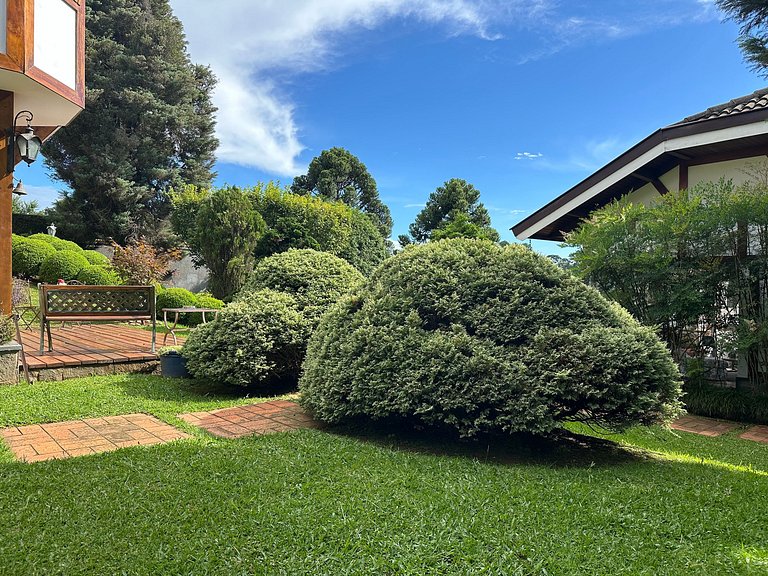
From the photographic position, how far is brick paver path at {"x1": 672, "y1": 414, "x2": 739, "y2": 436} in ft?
16.2

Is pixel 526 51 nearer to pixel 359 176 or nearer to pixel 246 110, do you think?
pixel 246 110

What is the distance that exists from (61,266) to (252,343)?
32.4 feet

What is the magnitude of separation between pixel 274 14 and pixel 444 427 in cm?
743

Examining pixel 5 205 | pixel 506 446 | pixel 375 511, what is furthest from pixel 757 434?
pixel 5 205

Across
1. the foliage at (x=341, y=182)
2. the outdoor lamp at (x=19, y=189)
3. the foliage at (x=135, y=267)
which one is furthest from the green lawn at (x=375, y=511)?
the foliage at (x=341, y=182)

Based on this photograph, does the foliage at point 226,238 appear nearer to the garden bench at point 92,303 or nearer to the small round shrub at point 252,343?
the garden bench at point 92,303

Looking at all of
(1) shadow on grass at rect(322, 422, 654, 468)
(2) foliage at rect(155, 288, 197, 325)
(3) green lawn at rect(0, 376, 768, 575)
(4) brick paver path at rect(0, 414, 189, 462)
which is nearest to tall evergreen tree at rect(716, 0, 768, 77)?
(3) green lawn at rect(0, 376, 768, 575)

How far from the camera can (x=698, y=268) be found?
5652 millimetres

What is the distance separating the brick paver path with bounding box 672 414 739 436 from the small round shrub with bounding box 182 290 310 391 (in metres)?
3.92

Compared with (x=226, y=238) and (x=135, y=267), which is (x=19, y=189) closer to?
(x=226, y=238)

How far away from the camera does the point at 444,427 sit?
3875 mm

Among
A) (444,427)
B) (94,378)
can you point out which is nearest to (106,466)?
(444,427)

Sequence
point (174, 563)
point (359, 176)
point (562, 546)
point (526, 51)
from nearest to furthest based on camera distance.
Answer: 1. point (174, 563)
2. point (562, 546)
3. point (526, 51)
4. point (359, 176)

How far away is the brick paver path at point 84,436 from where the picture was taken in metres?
3.33
